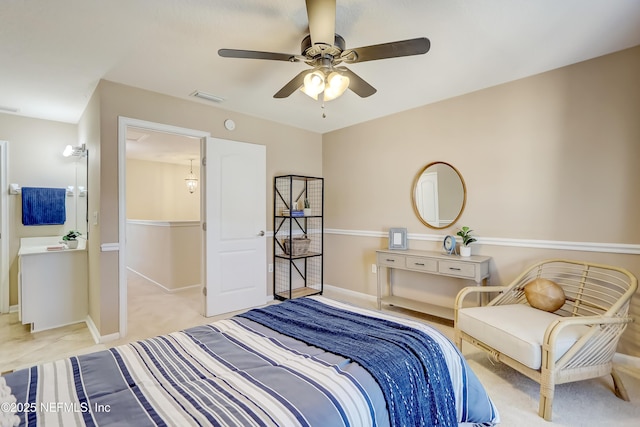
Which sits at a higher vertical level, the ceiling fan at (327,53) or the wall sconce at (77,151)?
the ceiling fan at (327,53)

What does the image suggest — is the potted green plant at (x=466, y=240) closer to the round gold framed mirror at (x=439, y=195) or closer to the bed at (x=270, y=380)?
the round gold framed mirror at (x=439, y=195)

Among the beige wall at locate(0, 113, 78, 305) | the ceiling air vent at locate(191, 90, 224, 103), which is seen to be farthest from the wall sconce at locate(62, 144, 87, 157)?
the ceiling air vent at locate(191, 90, 224, 103)

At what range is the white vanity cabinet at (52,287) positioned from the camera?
123 inches

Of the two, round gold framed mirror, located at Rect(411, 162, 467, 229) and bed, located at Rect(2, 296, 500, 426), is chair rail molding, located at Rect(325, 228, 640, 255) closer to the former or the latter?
round gold framed mirror, located at Rect(411, 162, 467, 229)

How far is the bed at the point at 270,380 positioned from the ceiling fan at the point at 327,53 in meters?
1.52

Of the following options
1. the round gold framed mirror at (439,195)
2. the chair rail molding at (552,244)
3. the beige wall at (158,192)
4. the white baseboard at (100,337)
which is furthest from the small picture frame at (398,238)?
the beige wall at (158,192)

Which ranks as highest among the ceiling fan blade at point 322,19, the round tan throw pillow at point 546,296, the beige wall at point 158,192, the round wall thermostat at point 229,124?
the round wall thermostat at point 229,124

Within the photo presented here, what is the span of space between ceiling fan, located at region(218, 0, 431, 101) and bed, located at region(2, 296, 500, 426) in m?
1.52

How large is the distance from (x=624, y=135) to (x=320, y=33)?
253 cm

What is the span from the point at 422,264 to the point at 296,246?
5.43 feet

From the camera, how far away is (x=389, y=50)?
178cm

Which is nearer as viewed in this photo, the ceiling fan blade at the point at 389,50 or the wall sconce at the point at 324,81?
the ceiling fan blade at the point at 389,50

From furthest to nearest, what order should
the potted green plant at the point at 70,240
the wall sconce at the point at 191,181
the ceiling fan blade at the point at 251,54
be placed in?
the wall sconce at the point at 191,181 < the potted green plant at the point at 70,240 < the ceiling fan blade at the point at 251,54

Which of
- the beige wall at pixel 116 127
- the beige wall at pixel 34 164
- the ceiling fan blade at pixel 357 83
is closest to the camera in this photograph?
the ceiling fan blade at pixel 357 83
